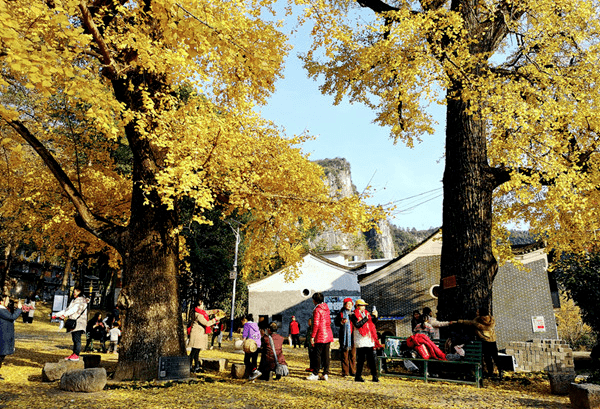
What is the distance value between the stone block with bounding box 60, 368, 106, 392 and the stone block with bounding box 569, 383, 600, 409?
25.7ft

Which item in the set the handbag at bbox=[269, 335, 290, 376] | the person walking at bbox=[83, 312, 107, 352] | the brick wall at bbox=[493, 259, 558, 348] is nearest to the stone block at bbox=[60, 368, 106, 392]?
the handbag at bbox=[269, 335, 290, 376]

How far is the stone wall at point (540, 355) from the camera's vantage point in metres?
10.4

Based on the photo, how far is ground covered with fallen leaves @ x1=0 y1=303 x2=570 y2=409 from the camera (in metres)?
6.36

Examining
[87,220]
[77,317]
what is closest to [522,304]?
[77,317]

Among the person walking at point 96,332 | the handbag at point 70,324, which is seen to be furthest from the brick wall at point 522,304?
the handbag at point 70,324

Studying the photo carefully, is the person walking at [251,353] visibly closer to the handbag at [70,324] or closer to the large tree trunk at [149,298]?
the large tree trunk at [149,298]

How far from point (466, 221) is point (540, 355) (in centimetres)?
517

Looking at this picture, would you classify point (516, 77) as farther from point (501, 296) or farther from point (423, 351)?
point (501, 296)

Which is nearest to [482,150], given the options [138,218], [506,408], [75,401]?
[506,408]

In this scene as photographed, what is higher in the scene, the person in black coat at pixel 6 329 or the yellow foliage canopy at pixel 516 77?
the yellow foliage canopy at pixel 516 77

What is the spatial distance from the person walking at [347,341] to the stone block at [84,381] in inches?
216

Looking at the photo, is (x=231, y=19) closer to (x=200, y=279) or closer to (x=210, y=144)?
(x=210, y=144)

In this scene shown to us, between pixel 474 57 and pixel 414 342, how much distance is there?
22.9 feet

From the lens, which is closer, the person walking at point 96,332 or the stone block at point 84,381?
the stone block at point 84,381
